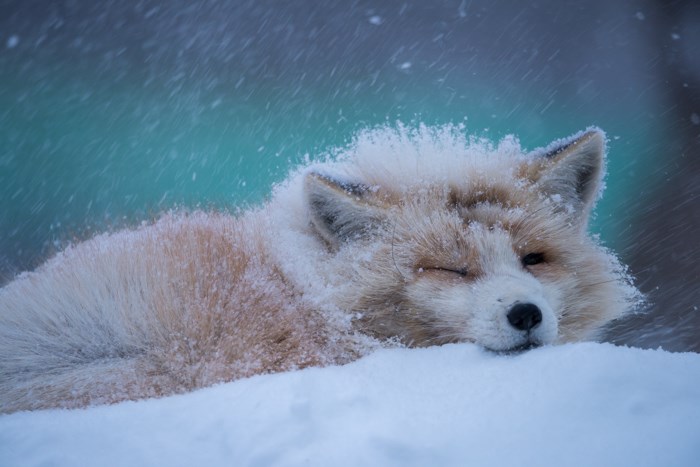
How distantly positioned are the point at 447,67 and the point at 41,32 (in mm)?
1177

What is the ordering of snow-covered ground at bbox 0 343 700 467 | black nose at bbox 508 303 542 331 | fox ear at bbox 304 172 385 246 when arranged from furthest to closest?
fox ear at bbox 304 172 385 246 → black nose at bbox 508 303 542 331 → snow-covered ground at bbox 0 343 700 467

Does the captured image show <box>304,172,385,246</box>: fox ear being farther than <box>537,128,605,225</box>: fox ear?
No

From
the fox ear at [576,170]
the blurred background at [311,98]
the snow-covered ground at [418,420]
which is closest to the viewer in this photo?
the snow-covered ground at [418,420]

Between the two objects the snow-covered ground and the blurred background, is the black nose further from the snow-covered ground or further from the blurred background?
the blurred background

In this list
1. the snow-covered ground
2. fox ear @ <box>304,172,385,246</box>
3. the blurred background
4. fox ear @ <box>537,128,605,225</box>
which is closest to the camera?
the snow-covered ground

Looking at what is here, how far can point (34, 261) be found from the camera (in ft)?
4.98

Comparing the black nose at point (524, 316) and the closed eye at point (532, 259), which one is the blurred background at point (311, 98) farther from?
the black nose at point (524, 316)

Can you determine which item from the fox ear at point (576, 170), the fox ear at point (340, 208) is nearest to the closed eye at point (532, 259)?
the fox ear at point (576, 170)

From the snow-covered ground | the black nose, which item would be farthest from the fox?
the snow-covered ground

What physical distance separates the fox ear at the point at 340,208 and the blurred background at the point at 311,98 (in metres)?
0.31

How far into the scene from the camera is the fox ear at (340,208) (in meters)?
1.11

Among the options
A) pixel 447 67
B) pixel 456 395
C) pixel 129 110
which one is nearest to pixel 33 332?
pixel 129 110

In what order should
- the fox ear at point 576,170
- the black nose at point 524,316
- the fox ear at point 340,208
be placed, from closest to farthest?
the black nose at point 524,316 < the fox ear at point 340,208 < the fox ear at point 576,170

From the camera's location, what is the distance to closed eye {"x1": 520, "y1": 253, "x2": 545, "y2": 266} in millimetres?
1181
